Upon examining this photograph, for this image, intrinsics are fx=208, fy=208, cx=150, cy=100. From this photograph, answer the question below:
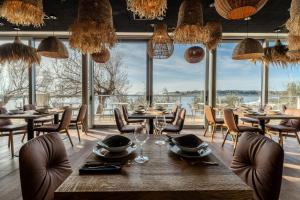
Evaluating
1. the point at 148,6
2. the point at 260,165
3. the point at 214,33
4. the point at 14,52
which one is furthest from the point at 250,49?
the point at 14,52

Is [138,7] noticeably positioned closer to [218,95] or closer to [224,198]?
[224,198]

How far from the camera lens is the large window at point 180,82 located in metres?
6.64

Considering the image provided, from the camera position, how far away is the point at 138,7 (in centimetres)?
166

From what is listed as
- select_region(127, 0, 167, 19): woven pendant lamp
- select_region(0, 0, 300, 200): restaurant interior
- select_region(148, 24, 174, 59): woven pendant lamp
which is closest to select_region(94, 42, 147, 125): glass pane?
select_region(0, 0, 300, 200): restaurant interior

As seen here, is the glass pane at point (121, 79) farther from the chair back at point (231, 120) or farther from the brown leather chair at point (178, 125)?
the chair back at point (231, 120)

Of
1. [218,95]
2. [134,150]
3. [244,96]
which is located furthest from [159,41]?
[244,96]

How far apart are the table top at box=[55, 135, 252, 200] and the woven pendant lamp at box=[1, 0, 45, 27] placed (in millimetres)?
1705

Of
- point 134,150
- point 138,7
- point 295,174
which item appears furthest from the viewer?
point 295,174

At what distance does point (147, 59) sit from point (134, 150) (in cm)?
523

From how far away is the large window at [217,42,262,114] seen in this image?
659cm

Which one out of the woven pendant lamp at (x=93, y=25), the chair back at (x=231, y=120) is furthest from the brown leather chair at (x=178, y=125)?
the woven pendant lamp at (x=93, y=25)

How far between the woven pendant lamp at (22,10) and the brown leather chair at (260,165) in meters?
2.24

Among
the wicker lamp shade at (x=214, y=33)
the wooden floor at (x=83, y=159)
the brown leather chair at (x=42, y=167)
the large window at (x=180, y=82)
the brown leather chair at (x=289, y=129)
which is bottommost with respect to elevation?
the wooden floor at (x=83, y=159)

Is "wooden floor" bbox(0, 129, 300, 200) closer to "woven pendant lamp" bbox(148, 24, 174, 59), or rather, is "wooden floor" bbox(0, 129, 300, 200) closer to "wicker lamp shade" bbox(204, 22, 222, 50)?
"wicker lamp shade" bbox(204, 22, 222, 50)
